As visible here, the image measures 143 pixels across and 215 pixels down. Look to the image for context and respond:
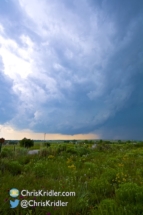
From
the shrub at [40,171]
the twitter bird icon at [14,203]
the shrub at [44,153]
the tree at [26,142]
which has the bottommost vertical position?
the twitter bird icon at [14,203]

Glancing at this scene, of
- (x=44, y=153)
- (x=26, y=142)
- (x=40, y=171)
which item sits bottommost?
(x=40, y=171)

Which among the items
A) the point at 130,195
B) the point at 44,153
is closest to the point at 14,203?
the point at 130,195

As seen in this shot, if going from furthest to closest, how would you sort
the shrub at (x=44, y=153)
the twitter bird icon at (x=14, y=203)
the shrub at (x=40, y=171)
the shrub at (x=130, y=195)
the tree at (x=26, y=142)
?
the tree at (x=26, y=142), the shrub at (x=44, y=153), the shrub at (x=40, y=171), the shrub at (x=130, y=195), the twitter bird icon at (x=14, y=203)

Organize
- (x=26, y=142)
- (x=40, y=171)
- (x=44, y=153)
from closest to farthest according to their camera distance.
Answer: (x=40, y=171), (x=44, y=153), (x=26, y=142)

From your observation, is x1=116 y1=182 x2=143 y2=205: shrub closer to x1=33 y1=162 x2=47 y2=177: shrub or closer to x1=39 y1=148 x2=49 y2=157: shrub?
x1=33 y1=162 x2=47 y2=177: shrub

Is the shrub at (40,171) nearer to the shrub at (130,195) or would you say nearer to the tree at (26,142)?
the shrub at (130,195)

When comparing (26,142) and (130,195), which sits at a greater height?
(26,142)

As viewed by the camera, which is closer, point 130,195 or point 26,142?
point 130,195

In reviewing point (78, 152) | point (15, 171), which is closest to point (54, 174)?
point (15, 171)

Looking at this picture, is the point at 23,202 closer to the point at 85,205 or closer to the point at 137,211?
the point at 85,205

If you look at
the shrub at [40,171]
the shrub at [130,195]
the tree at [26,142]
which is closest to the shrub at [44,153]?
the shrub at [40,171]

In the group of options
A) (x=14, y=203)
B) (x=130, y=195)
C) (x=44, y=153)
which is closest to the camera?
(x=14, y=203)

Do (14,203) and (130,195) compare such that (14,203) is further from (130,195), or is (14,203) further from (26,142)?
(26,142)

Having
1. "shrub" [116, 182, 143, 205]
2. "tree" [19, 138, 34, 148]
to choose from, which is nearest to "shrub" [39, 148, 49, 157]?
"shrub" [116, 182, 143, 205]
